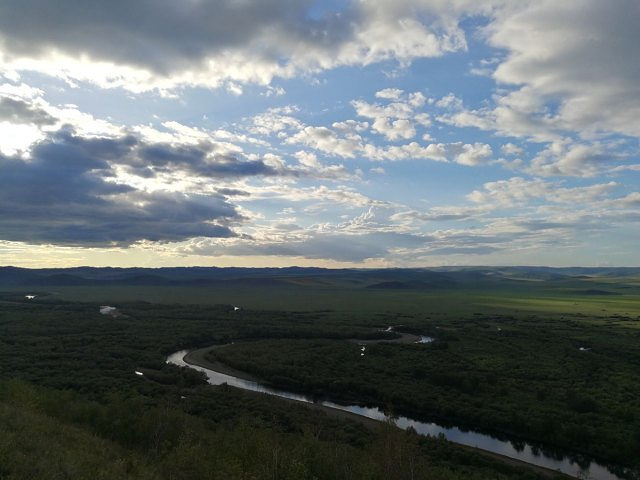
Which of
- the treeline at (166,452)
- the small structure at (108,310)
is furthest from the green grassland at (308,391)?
the small structure at (108,310)

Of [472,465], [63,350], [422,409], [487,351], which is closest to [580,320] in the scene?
[487,351]

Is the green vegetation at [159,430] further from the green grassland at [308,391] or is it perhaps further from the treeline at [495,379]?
the treeline at [495,379]

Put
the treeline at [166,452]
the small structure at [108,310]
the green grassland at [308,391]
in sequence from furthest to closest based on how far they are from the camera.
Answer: the small structure at [108,310]
the green grassland at [308,391]
the treeline at [166,452]

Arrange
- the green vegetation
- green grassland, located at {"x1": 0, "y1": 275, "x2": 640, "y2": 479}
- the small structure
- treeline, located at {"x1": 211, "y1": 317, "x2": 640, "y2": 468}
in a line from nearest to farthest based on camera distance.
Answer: the green vegetation → green grassland, located at {"x1": 0, "y1": 275, "x2": 640, "y2": 479} → treeline, located at {"x1": 211, "y1": 317, "x2": 640, "y2": 468} → the small structure

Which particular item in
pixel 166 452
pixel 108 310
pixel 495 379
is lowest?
pixel 495 379

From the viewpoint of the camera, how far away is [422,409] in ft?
167

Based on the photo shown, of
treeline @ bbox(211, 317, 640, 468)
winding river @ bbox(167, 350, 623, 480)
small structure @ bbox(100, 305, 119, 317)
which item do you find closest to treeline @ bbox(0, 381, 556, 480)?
winding river @ bbox(167, 350, 623, 480)

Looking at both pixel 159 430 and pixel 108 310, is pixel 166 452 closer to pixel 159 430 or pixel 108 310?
pixel 159 430

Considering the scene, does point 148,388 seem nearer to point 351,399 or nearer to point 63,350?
point 351,399

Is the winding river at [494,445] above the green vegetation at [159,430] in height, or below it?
below

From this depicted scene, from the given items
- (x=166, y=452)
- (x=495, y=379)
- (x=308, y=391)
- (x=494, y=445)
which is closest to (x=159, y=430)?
(x=166, y=452)

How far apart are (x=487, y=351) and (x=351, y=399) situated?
35691mm

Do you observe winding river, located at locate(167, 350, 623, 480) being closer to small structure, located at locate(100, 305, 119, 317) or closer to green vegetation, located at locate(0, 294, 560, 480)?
green vegetation, located at locate(0, 294, 560, 480)

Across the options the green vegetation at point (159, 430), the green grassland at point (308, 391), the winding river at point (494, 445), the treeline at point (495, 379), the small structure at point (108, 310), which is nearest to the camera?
the green vegetation at point (159, 430)
